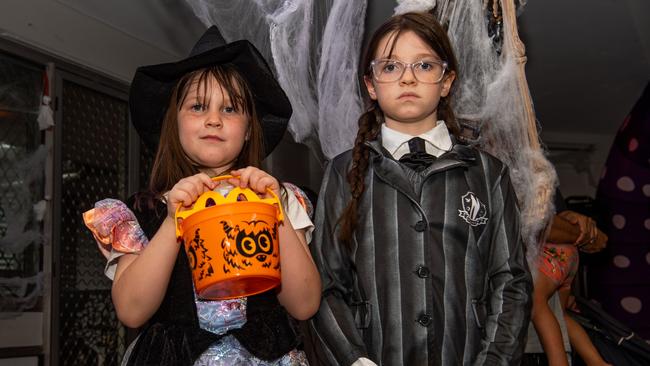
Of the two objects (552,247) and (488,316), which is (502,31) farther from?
(552,247)

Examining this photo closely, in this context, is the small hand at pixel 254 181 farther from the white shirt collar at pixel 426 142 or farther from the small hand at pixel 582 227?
the small hand at pixel 582 227

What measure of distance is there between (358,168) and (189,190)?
45 cm

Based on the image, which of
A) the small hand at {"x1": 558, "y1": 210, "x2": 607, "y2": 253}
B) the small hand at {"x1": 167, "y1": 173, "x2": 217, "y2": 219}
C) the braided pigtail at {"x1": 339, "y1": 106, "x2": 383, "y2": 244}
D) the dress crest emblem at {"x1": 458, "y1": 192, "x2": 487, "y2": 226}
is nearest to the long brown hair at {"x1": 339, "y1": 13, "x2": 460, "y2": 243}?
the braided pigtail at {"x1": 339, "y1": 106, "x2": 383, "y2": 244}

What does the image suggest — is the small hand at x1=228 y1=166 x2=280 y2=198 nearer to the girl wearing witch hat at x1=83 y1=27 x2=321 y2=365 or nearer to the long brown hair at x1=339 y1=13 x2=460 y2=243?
the girl wearing witch hat at x1=83 y1=27 x2=321 y2=365

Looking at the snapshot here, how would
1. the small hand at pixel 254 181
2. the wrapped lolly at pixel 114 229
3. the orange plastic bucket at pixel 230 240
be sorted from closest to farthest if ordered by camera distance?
1. the orange plastic bucket at pixel 230 240
2. the small hand at pixel 254 181
3. the wrapped lolly at pixel 114 229

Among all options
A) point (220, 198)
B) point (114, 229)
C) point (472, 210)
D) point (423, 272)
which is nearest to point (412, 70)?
point (472, 210)

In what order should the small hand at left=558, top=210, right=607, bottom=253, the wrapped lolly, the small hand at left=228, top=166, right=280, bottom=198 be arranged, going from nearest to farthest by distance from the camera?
the small hand at left=228, top=166, right=280, bottom=198, the wrapped lolly, the small hand at left=558, top=210, right=607, bottom=253

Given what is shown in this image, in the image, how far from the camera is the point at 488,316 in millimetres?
1584

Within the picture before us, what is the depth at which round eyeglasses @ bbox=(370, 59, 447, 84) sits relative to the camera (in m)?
1.67

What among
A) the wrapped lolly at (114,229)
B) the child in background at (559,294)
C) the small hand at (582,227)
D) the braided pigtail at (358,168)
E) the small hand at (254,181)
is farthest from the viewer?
the small hand at (582,227)

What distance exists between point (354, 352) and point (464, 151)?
1.67 ft

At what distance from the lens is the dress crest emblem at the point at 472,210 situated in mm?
1599

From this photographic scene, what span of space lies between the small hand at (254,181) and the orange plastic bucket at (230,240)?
0.04 metres

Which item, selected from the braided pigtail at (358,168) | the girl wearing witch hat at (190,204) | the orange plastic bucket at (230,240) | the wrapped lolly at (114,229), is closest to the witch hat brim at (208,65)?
the girl wearing witch hat at (190,204)
